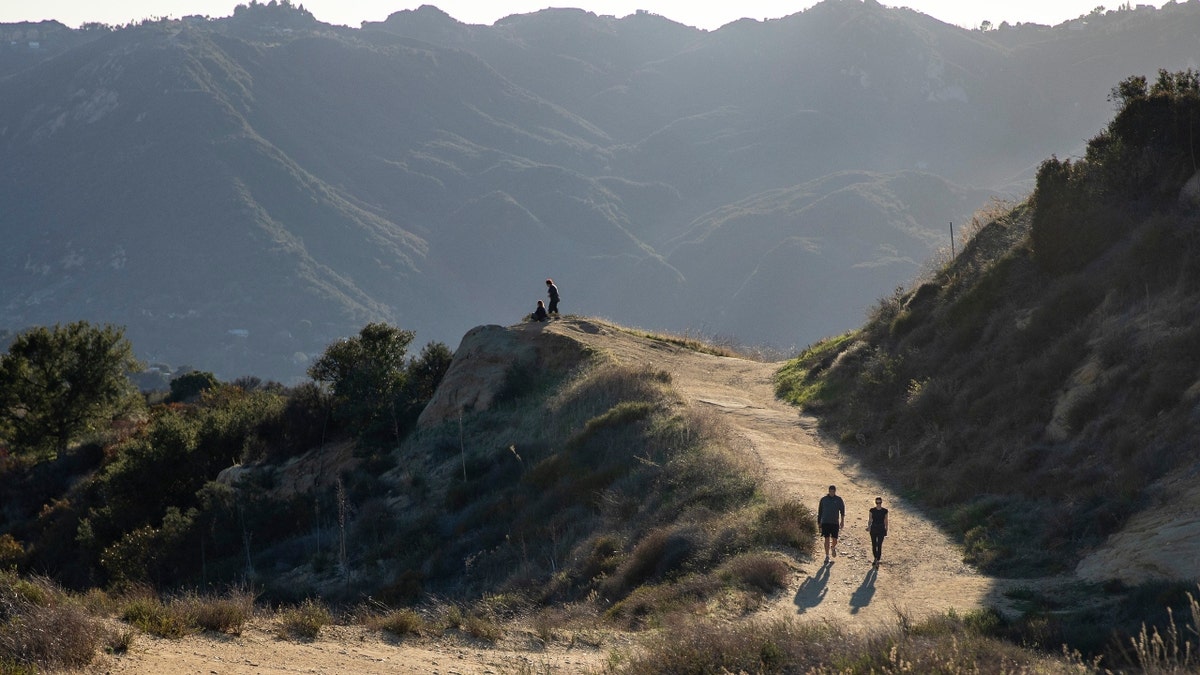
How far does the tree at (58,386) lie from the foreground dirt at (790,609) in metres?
29.2

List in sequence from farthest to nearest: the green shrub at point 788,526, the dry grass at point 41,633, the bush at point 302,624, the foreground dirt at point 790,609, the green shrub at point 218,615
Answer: the green shrub at point 788,526 → the bush at point 302,624 → the green shrub at point 218,615 → the foreground dirt at point 790,609 → the dry grass at point 41,633

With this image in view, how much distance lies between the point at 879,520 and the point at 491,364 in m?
16.4

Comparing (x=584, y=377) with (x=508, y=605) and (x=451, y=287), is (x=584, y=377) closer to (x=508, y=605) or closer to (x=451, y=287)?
(x=508, y=605)

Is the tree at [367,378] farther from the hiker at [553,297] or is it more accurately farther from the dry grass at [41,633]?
the dry grass at [41,633]

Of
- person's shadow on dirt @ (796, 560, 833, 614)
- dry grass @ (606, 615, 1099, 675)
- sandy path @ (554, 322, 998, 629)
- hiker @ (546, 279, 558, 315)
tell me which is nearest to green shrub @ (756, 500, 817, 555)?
sandy path @ (554, 322, 998, 629)

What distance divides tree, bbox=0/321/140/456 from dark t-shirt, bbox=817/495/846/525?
3329cm

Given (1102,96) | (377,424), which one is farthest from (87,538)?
(1102,96)

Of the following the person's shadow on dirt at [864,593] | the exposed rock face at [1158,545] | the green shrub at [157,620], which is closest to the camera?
the green shrub at [157,620]

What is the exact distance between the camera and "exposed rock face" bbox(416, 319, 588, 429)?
2692cm

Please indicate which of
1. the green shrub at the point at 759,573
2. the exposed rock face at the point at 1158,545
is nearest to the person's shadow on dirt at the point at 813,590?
the green shrub at the point at 759,573

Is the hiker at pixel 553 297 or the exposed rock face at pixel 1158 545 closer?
the exposed rock face at pixel 1158 545

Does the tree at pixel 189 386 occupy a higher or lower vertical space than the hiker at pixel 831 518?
lower

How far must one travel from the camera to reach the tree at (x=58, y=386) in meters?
36.4

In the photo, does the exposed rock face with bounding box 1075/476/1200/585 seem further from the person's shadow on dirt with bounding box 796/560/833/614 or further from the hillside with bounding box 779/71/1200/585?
the person's shadow on dirt with bounding box 796/560/833/614
